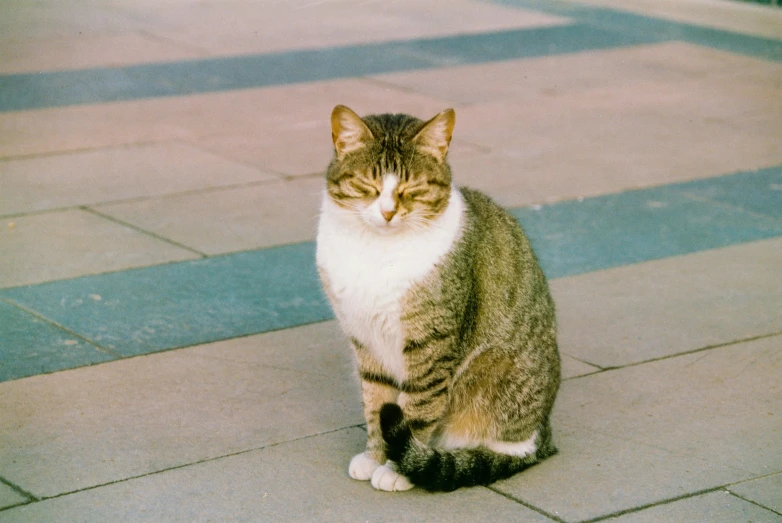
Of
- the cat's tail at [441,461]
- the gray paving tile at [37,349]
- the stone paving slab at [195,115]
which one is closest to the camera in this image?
the cat's tail at [441,461]

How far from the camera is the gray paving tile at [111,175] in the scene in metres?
7.25

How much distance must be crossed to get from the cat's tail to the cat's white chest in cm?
27

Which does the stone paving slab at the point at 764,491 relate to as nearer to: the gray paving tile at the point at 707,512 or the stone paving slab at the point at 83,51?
the gray paving tile at the point at 707,512

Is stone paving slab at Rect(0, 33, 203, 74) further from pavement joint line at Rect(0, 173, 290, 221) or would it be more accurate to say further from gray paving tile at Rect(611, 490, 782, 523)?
gray paving tile at Rect(611, 490, 782, 523)

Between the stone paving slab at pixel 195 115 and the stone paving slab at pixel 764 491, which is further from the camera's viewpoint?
the stone paving slab at pixel 195 115

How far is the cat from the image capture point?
150 inches

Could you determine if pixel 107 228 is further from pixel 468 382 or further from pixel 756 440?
pixel 756 440

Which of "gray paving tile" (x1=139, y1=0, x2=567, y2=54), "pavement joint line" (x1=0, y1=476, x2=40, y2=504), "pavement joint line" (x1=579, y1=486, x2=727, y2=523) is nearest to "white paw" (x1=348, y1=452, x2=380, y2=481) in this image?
"pavement joint line" (x1=579, y1=486, x2=727, y2=523)

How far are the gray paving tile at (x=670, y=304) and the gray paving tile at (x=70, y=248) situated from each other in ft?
7.50

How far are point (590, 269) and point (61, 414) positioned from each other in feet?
10.1

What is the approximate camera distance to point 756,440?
4281mm

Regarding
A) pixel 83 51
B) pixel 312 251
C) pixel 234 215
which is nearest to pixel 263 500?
pixel 312 251

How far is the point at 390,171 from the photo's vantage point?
3773mm

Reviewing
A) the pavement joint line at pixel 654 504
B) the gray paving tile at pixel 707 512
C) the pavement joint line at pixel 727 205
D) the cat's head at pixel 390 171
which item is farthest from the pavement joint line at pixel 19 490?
the pavement joint line at pixel 727 205
